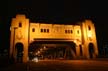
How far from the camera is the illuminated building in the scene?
171ft

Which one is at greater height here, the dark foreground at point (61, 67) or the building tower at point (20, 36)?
the building tower at point (20, 36)

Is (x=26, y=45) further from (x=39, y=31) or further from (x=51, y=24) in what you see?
(x=51, y=24)

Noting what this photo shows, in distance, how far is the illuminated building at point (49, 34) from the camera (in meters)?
52.2

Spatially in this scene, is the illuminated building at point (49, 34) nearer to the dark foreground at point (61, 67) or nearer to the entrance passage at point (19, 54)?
the entrance passage at point (19, 54)

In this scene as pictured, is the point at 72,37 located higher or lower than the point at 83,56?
higher

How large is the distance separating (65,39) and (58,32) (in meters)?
3.46

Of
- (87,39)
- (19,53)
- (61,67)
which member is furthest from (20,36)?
(61,67)

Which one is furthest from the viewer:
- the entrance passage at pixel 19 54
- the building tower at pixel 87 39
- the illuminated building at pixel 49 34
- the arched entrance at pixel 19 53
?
the building tower at pixel 87 39

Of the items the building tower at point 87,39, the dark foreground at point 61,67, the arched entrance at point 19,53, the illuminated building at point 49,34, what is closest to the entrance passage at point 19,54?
the arched entrance at point 19,53

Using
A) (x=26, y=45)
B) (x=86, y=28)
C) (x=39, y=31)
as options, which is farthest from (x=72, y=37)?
(x=26, y=45)

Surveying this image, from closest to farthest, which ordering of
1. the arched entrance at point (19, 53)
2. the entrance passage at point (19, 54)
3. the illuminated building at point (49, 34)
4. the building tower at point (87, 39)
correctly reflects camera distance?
the entrance passage at point (19, 54), the illuminated building at point (49, 34), the arched entrance at point (19, 53), the building tower at point (87, 39)

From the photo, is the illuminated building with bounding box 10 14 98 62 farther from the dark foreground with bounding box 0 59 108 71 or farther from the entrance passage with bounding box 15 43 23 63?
the dark foreground with bounding box 0 59 108 71

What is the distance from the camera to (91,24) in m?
61.0

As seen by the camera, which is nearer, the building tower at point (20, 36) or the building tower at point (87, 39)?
the building tower at point (20, 36)
